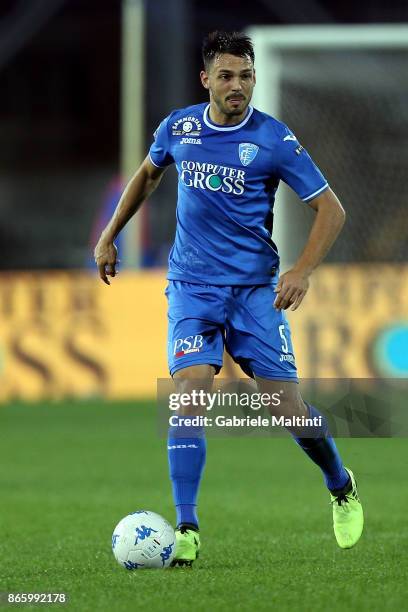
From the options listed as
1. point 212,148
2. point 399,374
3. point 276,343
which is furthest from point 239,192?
point 399,374

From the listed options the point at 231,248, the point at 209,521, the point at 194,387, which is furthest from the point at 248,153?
the point at 209,521

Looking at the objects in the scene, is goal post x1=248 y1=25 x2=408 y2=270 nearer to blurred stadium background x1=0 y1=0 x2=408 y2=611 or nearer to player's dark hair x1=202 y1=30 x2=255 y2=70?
blurred stadium background x1=0 y1=0 x2=408 y2=611

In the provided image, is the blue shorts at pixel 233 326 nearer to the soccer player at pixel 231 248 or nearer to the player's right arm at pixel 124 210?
the soccer player at pixel 231 248

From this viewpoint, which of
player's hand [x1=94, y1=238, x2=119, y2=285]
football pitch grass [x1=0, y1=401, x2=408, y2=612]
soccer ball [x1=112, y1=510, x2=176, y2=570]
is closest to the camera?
football pitch grass [x1=0, y1=401, x2=408, y2=612]

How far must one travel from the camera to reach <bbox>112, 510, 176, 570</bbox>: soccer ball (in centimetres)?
606

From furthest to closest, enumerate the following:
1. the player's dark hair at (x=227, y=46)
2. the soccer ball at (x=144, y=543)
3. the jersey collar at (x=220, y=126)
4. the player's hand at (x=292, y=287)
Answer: the jersey collar at (x=220, y=126) → the player's dark hair at (x=227, y=46) → the player's hand at (x=292, y=287) → the soccer ball at (x=144, y=543)

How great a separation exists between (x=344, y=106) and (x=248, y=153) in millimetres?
7903

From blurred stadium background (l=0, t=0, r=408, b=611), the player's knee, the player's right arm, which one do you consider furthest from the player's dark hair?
blurred stadium background (l=0, t=0, r=408, b=611)

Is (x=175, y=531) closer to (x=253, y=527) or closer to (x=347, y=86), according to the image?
(x=253, y=527)

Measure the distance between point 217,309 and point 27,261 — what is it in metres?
25.5

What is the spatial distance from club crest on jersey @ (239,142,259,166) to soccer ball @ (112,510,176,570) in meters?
1.56

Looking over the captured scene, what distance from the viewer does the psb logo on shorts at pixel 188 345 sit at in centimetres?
635

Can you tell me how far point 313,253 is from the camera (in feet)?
20.6

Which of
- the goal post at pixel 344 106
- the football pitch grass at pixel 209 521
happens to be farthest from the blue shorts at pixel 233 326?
the goal post at pixel 344 106
